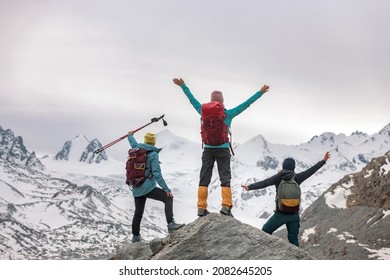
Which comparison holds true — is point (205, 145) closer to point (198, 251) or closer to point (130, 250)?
point (198, 251)

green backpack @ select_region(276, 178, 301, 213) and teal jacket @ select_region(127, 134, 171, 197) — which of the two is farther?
teal jacket @ select_region(127, 134, 171, 197)

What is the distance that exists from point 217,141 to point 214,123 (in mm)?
494

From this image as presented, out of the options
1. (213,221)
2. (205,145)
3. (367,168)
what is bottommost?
(213,221)

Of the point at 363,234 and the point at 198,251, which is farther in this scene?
the point at 363,234

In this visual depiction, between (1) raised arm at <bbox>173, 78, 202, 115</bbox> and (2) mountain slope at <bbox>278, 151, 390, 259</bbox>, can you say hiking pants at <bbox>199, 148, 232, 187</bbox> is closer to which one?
(1) raised arm at <bbox>173, 78, 202, 115</bbox>

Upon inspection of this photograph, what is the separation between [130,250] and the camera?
16.0 metres

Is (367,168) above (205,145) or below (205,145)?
above

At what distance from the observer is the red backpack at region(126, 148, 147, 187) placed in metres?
15.4

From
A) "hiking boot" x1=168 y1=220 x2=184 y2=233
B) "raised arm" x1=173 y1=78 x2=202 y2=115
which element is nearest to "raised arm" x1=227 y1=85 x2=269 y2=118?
"raised arm" x1=173 y1=78 x2=202 y2=115

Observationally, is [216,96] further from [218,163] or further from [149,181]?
[149,181]

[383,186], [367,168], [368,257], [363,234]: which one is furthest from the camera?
[367,168]
